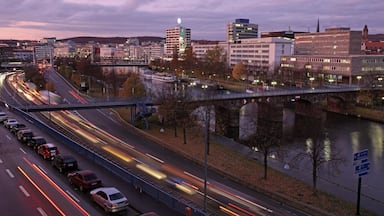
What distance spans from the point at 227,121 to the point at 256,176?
22073 millimetres

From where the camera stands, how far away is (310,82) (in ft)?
298

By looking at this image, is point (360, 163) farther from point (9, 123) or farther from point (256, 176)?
point (9, 123)

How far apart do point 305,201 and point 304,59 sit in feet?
312

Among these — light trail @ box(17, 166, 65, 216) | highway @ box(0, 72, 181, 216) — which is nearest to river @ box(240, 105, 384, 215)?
highway @ box(0, 72, 181, 216)

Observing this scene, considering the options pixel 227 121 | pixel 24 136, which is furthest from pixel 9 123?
pixel 227 121

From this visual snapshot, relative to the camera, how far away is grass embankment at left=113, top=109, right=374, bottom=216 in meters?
20.4

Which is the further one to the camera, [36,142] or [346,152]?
[346,152]

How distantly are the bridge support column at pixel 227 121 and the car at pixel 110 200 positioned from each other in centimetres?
2785

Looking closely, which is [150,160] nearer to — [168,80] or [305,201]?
→ [305,201]

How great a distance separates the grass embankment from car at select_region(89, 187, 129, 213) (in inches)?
360

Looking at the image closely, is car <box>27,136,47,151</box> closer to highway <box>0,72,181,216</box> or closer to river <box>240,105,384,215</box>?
highway <box>0,72,181,216</box>

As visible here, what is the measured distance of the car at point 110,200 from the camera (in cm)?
1691

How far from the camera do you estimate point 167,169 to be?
2592 cm

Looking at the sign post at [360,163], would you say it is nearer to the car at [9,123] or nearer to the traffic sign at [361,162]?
the traffic sign at [361,162]
